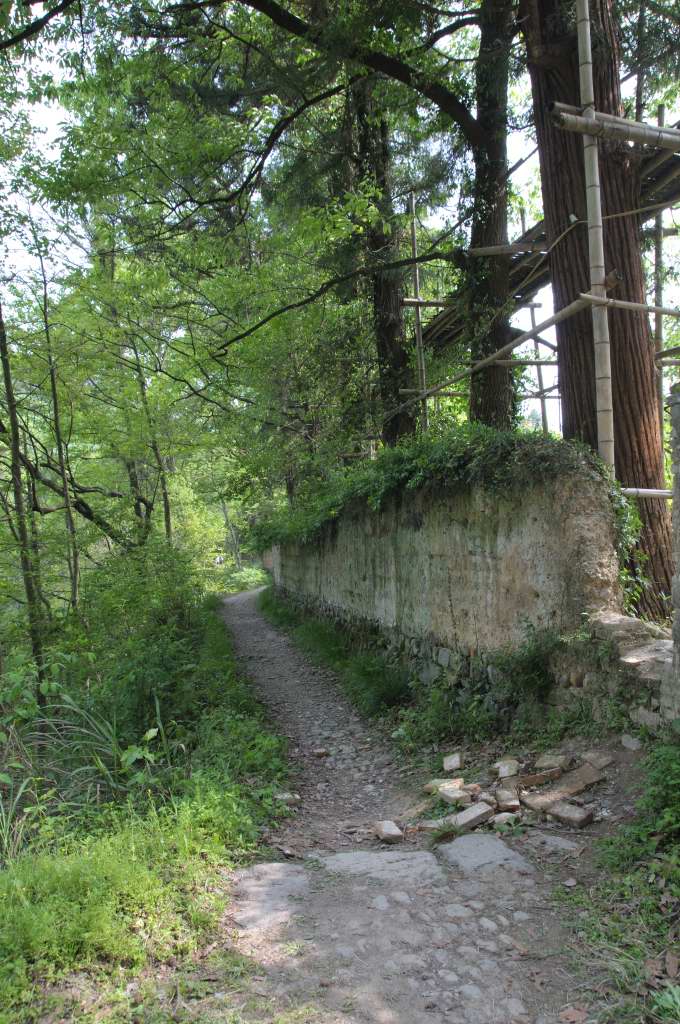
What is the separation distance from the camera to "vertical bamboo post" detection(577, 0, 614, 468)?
17.6ft

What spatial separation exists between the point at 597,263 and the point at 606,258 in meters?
0.63

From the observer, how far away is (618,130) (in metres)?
5.25

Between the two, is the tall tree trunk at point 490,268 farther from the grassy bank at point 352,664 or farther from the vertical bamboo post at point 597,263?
the grassy bank at point 352,664

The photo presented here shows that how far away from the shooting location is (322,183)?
10.2 metres

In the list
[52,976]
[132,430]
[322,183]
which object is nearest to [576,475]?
[52,976]

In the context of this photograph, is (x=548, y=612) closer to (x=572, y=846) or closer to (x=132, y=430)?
(x=572, y=846)

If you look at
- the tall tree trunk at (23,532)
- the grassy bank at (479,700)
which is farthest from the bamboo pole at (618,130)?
the tall tree trunk at (23,532)

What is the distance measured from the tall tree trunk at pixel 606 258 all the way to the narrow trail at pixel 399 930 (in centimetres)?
307

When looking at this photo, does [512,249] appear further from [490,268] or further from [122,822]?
[122,822]

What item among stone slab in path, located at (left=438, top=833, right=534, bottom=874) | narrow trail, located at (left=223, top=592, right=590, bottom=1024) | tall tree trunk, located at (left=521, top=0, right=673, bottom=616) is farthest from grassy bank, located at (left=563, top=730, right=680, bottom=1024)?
tall tree trunk, located at (left=521, top=0, right=673, bottom=616)

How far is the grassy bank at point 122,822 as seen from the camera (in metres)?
2.78

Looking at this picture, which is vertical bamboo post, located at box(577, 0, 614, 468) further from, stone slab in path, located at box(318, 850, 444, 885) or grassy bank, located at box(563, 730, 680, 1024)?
stone slab in path, located at box(318, 850, 444, 885)

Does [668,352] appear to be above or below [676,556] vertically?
above

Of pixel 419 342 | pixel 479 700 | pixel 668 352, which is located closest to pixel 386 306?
pixel 419 342
